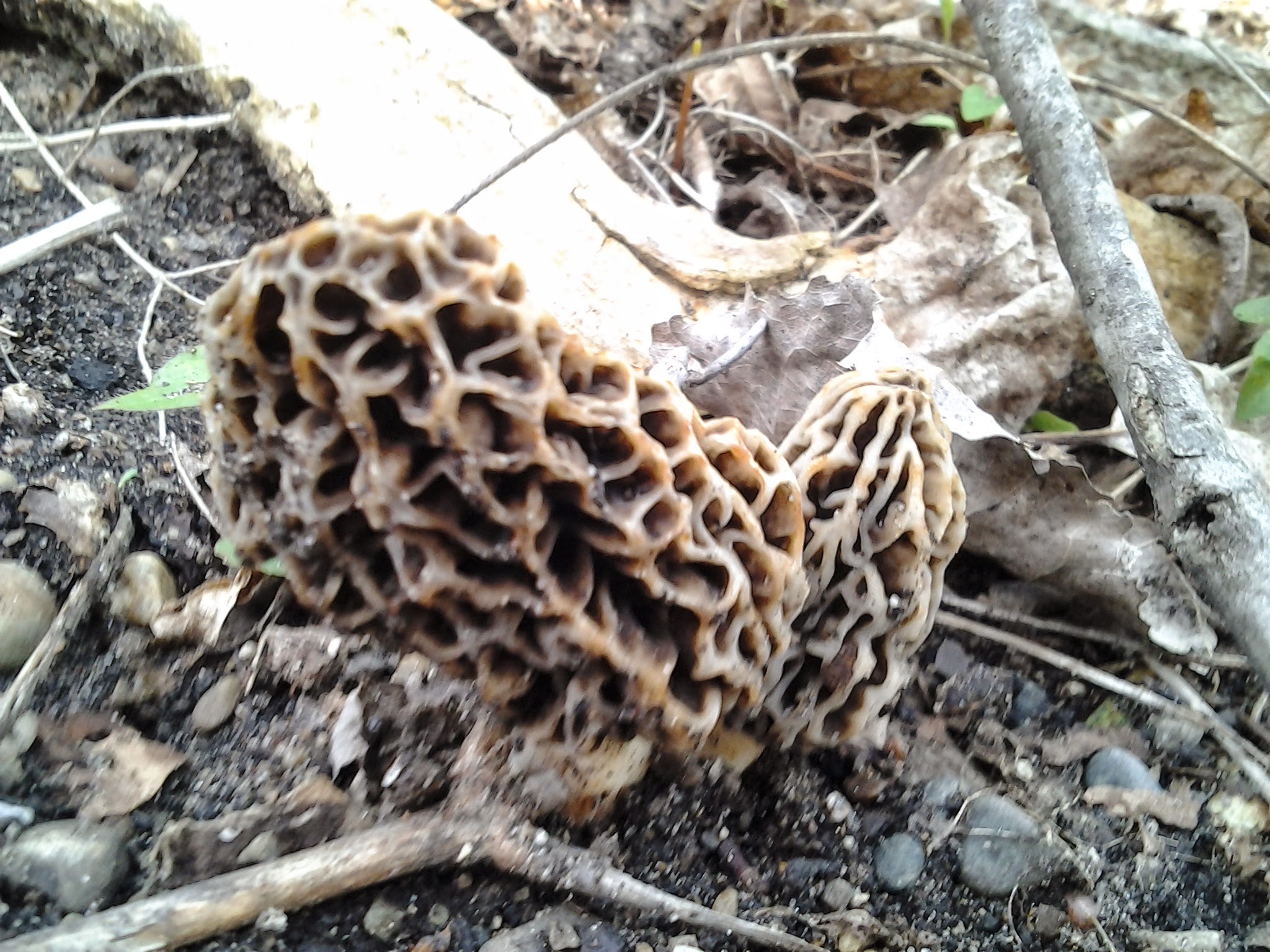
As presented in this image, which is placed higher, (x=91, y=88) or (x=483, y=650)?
(x=91, y=88)

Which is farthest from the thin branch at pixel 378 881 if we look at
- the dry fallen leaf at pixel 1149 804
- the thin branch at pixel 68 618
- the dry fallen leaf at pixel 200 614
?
the dry fallen leaf at pixel 1149 804

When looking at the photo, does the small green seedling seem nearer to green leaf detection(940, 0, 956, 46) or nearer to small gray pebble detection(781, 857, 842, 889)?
small gray pebble detection(781, 857, 842, 889)

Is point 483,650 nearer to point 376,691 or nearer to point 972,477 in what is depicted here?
point 376,691

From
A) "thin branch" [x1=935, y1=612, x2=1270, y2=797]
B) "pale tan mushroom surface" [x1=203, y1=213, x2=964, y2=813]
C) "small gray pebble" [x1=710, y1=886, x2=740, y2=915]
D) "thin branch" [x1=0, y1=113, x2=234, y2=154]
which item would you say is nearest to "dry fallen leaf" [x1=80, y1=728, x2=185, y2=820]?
"pale tan mushroom surface" [x1=203, y1=213, x2=964, y2=813]

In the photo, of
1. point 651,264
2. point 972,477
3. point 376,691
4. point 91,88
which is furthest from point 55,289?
point 972,477

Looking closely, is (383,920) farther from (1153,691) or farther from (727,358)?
(1153,691)

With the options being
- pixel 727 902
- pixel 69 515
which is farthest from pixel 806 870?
pixel 69 515

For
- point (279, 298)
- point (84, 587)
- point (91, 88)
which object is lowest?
point (84, 587)
